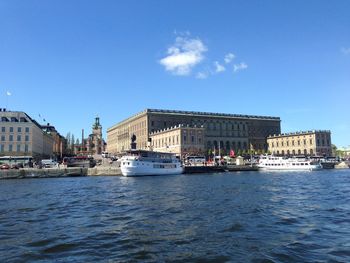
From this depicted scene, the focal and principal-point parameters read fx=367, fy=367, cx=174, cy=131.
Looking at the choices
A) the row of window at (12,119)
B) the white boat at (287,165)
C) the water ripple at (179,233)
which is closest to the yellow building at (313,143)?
the white boat at (287,165)

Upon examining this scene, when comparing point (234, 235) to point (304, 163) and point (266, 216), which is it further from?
point (304, 163)

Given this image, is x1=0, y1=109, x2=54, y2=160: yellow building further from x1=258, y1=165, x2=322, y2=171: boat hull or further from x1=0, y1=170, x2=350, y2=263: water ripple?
x1=0, y1=170, x2=350, y2=263: water ripple

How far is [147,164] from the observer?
95000mm

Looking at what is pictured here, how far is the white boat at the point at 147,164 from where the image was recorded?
9112 centimetres

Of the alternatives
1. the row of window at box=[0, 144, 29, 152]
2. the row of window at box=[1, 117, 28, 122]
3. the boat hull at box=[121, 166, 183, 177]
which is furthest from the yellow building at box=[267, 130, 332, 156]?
the row of window at box=[1, 117, 28, 122]

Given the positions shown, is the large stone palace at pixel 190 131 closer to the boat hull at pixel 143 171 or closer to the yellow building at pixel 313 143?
the yellow building at pixel 313 143

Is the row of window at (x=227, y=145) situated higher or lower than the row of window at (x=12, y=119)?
lower

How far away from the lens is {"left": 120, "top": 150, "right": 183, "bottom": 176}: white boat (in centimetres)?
9112

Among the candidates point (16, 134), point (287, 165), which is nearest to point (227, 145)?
point (287, 165)

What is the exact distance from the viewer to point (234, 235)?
59.7ft

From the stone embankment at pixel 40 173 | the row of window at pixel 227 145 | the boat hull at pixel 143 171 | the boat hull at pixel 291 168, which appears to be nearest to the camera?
the stone embankment at pixel 40 173

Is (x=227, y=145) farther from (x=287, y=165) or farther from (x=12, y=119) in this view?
(x=12, y=119)

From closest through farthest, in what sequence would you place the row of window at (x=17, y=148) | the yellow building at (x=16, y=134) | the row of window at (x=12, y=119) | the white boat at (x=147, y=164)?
1. the white boat at (x=147, y=164)
2. the row of window at (x=17, y=148)
3. the yellow building at (x=16, y=134)
4. the row of window at (x=12, y=119)

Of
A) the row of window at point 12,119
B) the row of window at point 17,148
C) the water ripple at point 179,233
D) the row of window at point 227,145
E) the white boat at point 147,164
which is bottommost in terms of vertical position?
the water ripple at point 179,233
